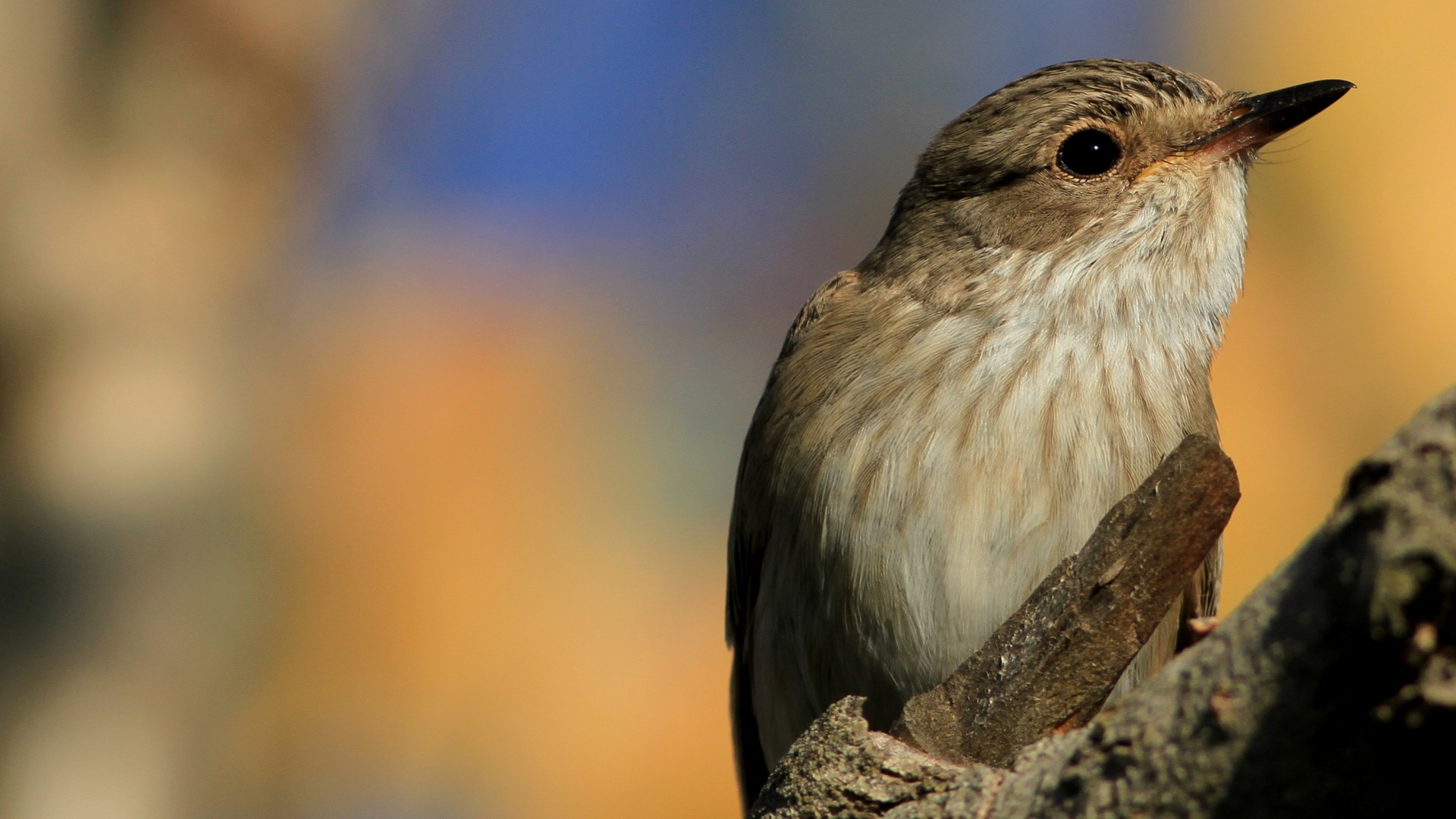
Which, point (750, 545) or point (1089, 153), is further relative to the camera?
point (750, 545)

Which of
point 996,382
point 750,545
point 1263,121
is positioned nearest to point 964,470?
point 996,382

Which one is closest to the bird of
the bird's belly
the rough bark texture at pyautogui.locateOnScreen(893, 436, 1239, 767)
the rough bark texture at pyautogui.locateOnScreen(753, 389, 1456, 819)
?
the bird's belly

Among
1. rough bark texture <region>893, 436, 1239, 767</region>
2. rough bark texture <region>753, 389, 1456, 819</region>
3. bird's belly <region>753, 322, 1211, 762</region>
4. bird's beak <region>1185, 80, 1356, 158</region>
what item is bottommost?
rough bark texture <region>753, 389, 1456, 819</region>

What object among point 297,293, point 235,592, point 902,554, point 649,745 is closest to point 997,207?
point 902,554

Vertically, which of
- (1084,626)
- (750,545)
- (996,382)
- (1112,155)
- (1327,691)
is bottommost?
(1327,691)

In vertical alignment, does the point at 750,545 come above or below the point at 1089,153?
below

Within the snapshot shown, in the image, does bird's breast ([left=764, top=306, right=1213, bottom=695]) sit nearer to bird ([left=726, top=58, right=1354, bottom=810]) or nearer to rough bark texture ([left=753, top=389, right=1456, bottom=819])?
bird ([left=726, top=58, right=1354, bottom=810])

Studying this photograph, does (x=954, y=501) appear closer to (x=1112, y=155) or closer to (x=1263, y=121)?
(x=1112, y=155)

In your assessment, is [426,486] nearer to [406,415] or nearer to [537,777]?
[406,415]
